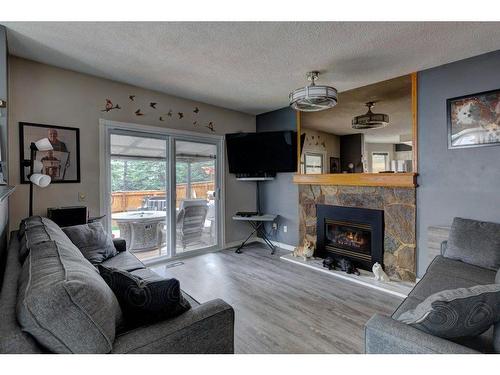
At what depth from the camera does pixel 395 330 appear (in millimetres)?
1056

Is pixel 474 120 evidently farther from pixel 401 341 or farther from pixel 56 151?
pixel 56 151

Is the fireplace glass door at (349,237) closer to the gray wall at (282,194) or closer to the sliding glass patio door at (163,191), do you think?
the gray wall at (282,194)

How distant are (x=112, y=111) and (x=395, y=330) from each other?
11.4ft

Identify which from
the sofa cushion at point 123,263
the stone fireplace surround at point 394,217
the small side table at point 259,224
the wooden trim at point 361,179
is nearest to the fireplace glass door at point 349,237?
the stone fireplace surround at point 394,217

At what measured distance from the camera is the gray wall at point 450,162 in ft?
7.97

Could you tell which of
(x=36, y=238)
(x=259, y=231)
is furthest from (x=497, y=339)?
(x=259, y=231)

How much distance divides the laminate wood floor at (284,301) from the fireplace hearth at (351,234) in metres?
0.54

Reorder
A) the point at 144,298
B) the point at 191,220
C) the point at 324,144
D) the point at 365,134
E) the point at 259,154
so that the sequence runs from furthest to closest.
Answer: the point at 259,154 → the point at 191,220 → the point at 324,144 → the point at 365,134 → the point at 144,298

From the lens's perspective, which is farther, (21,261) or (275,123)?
(275,123)

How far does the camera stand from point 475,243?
2.18 m

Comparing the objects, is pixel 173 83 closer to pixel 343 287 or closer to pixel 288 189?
pixel 288 189

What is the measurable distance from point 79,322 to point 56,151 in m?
2.57
